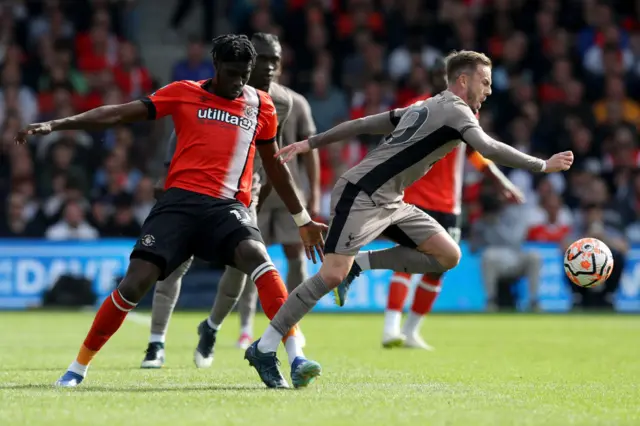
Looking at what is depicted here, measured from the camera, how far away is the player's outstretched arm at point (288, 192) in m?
7.50

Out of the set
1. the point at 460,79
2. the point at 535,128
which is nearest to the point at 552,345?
the point at 460,79

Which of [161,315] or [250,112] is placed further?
[161,315]

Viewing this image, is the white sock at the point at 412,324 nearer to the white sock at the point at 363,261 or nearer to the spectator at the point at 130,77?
the white sock at the point at 363,261

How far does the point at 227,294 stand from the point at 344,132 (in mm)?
2094

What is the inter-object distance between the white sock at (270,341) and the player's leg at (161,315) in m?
1.80

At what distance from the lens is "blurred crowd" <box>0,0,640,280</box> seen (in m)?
18.8

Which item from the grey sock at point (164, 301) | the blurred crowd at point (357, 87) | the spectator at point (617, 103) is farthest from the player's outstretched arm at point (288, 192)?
the spectator at point (617, 103)

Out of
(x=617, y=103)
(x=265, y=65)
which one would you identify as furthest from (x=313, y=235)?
(x=617, y=103)

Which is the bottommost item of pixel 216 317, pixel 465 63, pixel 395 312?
pixel 395 312

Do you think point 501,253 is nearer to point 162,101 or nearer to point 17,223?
point 17,223

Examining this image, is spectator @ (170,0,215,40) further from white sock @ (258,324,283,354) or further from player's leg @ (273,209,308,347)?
white sock @ (258,324,283,354)

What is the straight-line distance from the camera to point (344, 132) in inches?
297

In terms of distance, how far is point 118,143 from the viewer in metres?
20.2

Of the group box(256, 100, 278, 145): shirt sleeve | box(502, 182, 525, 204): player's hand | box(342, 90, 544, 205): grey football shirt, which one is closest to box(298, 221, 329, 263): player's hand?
box(342, 90, 544, 205): grey football shirt
